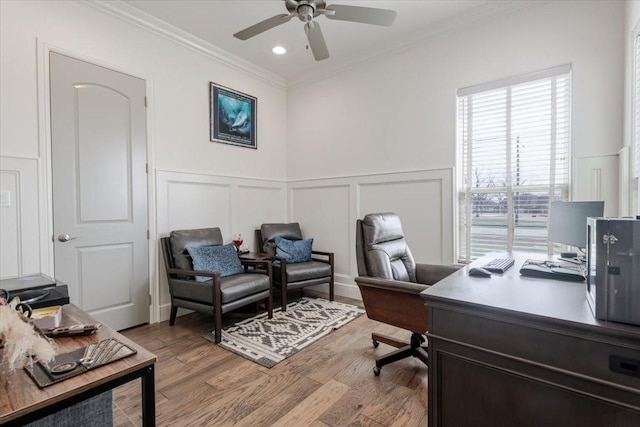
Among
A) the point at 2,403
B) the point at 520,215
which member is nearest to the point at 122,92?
the point at 2,403

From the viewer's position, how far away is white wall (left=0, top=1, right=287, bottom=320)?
7.65 feet

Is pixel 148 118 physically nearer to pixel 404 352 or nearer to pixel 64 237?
pixel 64 237

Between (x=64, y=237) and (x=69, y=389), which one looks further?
(x=64, y=237)

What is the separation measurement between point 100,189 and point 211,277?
1317mm

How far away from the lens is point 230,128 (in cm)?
392

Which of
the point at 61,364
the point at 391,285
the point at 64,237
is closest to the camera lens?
the point at 61,364

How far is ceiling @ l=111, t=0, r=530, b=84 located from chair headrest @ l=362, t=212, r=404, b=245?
6.77 feet

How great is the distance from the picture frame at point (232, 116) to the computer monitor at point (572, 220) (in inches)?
135

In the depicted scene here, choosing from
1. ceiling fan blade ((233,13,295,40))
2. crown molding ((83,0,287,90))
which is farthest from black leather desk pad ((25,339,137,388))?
crown molding ((83,0,287,90))

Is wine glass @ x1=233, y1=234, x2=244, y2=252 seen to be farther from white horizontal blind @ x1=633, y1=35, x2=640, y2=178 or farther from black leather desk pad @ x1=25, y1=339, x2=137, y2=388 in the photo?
white horizontal blind @ x1=633, y1=35, x2=640, y2=178

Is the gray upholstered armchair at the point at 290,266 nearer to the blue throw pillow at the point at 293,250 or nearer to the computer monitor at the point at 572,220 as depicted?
the blue throw pillow at the point at 293,250

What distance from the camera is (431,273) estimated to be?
8.05 ft

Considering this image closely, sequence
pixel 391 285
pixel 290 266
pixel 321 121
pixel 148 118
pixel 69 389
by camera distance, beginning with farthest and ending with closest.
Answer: pixel 321 121 < pixel 290 266 < pixel 148 118 < pixel 391 285 < pixel 69 389

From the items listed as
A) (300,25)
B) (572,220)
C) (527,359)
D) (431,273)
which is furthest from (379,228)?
(300,25)
